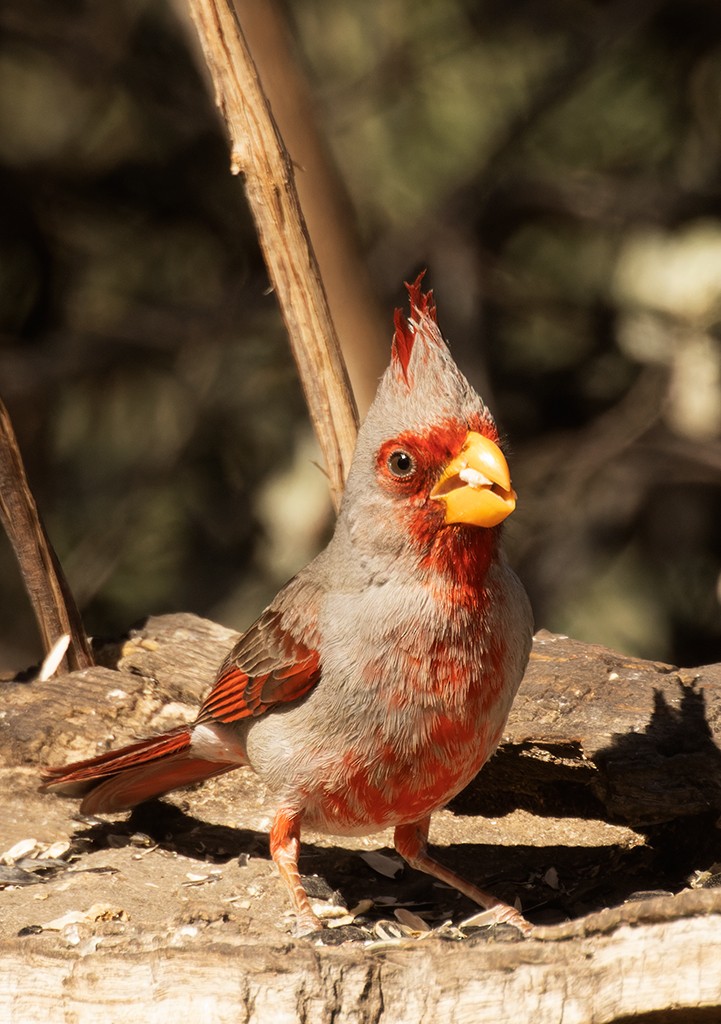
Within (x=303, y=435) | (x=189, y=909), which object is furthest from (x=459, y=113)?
(x=189, y=909)

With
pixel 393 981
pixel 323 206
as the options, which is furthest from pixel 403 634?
pixel 323 206

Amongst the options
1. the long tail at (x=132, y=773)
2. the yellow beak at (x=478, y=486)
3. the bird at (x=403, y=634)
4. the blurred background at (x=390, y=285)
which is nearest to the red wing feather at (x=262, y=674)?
the bird at (x=403, y=634)

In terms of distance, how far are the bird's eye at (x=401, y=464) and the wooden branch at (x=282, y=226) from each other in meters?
0.87

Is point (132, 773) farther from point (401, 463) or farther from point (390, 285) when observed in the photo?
point (390, 285)

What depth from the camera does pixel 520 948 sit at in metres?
2.42

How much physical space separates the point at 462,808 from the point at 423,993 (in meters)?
1.73

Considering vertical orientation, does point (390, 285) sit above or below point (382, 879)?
above

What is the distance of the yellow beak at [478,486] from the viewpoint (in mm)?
3018

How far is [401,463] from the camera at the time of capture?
10.4 ft

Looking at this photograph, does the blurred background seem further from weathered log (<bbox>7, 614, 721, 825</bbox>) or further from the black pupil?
the black pupil

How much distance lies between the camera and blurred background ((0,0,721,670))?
5.73 meters

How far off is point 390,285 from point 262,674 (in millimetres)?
2633

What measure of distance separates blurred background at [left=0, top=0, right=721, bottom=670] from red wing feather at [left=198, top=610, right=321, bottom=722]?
6.83ft

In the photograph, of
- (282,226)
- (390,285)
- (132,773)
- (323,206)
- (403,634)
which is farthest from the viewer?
(390,285)
